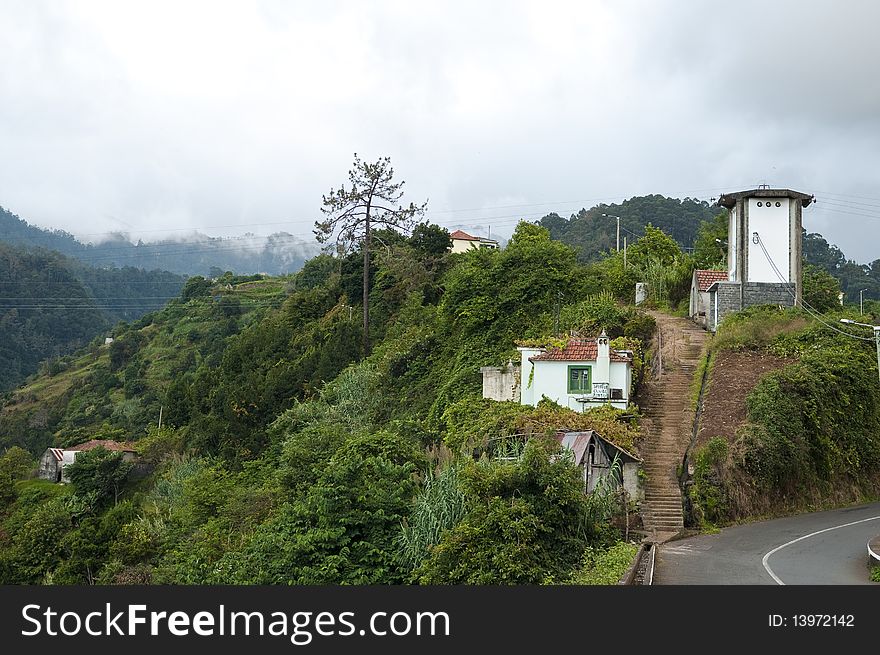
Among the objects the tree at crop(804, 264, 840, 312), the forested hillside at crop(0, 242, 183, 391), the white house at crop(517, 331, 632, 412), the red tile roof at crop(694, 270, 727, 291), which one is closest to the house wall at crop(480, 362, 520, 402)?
the white house at crop(517, 331, 632, 412)

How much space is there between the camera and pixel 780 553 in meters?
16.4

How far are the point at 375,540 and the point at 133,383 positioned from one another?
5455cm

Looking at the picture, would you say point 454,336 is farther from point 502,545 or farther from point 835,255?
point 835,255

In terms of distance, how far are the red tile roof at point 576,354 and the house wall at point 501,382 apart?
1.62m

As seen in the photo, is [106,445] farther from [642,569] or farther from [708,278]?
[642,569]

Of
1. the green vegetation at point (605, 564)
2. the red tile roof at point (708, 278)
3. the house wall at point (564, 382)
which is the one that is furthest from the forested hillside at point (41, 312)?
the green vegetation at point (605, 564)

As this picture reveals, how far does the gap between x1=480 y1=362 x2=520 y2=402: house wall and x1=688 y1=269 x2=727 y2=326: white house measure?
28.9ft

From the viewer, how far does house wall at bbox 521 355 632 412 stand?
887 inches

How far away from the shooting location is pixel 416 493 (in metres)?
18.3

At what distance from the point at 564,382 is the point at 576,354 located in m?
0.74

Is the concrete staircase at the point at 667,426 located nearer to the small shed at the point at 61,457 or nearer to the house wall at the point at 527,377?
the house wall at the point at 527,377

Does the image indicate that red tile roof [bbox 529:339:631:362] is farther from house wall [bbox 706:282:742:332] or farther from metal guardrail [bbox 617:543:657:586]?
house wall [bbox 706:282:742:332]

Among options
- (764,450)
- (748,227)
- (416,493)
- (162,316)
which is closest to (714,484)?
(764,450)

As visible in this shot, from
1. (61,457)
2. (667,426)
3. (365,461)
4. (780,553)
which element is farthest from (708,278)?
(61,457)
